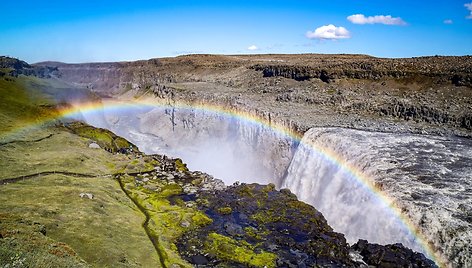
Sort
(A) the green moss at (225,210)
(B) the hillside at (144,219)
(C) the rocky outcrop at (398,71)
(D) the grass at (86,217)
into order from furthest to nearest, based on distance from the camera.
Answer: (C) the rocky outcrop at (398,71), (A) the green moss at (225,210), (D) the grass at (86,217), (B) the hillside at (144,219)

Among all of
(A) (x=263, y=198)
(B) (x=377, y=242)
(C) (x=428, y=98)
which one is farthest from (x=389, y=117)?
(B) (x=377, y=242)

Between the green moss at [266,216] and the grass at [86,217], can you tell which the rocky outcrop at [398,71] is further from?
the grass at [86,217]

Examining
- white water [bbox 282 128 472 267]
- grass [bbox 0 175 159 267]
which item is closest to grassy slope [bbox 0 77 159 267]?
grass [bbox 0 175 159 267]

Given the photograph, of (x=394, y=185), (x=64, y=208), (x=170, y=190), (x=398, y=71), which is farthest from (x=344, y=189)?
(x=398, y=71)

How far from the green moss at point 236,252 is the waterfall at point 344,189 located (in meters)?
7.53

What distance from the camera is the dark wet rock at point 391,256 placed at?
22.9 metres

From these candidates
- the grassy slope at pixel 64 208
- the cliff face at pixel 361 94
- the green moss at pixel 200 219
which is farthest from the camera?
the cliff face at pixel 361 94

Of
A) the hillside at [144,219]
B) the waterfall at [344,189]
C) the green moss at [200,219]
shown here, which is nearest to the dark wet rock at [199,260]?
the hillside at [144,219]

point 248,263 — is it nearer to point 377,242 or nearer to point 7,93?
point 377,242

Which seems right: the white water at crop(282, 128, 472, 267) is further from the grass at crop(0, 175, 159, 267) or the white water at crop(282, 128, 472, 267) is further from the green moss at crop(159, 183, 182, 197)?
the grass at crop(0, 175, 159, 267)

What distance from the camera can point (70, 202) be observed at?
108 feet

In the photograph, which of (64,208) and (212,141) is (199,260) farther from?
(212,141)

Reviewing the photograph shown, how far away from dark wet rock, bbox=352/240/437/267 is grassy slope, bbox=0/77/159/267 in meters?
14.6

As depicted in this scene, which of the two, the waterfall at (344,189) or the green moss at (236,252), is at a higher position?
the waterfall at (344,189)
